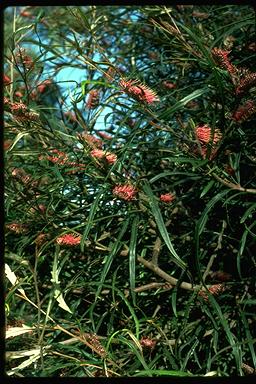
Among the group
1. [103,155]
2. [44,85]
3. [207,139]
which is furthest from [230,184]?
[44,85]

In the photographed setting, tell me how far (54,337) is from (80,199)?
253 mm

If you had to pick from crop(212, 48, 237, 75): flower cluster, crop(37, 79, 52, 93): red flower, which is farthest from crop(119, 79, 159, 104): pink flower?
crop(37, 79, 52, 93): red flower

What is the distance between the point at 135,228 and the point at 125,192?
6 centimetres

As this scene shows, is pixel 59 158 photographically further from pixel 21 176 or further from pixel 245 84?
pixel 245 84

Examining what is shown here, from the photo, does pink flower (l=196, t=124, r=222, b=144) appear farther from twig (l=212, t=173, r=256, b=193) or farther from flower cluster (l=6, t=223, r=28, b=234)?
flower cluster (l=6, t=223, r=28, b=234)

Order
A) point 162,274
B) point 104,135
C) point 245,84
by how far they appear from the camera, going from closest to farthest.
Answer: point 245,84 → point 162,274 → point 104,135

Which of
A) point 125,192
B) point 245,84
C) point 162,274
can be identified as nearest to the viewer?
point 245,84

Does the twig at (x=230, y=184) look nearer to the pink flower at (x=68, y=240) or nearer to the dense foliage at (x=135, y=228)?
the dense foliage at (x=135, y=228)

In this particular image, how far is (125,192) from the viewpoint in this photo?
39.0 inches

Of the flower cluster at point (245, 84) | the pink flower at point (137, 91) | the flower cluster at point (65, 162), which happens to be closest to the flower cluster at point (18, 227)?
the flower cluster at point (65, 162)

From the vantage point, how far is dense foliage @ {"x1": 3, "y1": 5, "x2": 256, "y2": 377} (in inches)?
37.9

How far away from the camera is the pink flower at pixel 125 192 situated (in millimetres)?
990

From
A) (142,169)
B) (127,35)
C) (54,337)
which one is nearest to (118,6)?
(127,35)

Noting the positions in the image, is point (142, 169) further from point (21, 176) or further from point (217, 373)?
point (217, 373)
